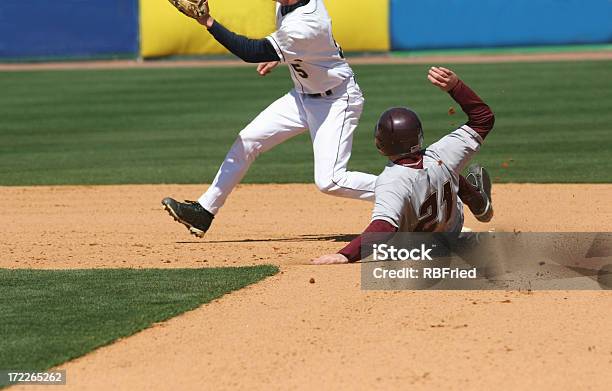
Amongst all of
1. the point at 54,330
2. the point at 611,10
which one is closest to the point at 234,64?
the point at 611,10

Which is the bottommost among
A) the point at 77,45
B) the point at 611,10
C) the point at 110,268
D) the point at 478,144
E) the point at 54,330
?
the point at 77,45

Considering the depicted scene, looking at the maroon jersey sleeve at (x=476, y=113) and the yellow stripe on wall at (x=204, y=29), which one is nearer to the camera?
the maroon jersey sleeve at (x=476, y=113)

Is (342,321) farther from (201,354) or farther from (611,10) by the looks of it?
(611,10)

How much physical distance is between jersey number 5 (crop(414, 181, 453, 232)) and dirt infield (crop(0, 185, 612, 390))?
0.47 m

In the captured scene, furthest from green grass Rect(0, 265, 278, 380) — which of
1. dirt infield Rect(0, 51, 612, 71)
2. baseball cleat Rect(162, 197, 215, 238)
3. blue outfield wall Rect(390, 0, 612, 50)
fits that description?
blue outfield wall Rect(390, 0, 612, 50)

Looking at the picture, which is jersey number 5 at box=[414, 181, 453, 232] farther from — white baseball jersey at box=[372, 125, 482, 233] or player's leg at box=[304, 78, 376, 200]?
player's leg at box=[304, 78, 376, 200]

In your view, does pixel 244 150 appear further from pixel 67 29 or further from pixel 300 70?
pixel 67 29

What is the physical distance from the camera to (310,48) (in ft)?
23.9

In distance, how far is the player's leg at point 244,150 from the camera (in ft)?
25.0

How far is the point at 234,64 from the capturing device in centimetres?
2309

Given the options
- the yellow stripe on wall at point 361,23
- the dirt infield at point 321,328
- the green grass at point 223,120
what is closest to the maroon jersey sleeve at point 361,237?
the dirt infield at point 321,328

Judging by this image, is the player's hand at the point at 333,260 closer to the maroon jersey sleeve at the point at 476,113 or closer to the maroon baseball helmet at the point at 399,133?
the maroon baseball helmet at the point at 399,133

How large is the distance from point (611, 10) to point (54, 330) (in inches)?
752

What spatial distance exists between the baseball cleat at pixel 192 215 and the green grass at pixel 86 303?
2.89ft
